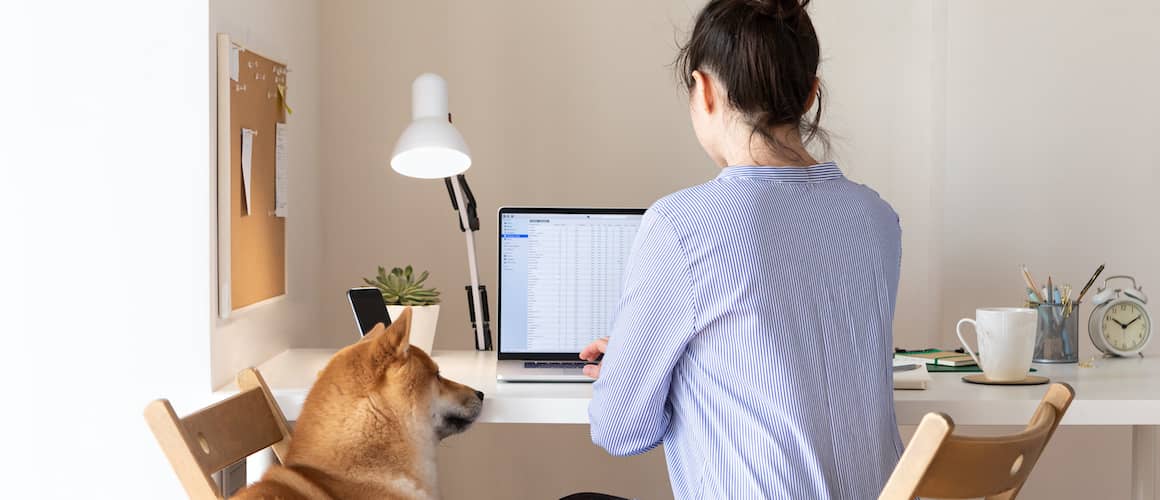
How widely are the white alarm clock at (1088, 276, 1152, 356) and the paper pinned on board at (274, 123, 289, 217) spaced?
5.15 ft

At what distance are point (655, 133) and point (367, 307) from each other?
84 cm

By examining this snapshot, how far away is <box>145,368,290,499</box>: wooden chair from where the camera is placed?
1175mm

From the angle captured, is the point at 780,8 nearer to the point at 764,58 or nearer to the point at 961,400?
the point at 764,58

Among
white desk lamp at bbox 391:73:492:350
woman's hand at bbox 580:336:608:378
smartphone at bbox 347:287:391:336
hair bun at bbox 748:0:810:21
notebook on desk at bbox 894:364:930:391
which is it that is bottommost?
notebook on desk at bbox 894:364:930:391

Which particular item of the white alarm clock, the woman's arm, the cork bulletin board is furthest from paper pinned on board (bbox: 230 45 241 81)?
the white alarm clock

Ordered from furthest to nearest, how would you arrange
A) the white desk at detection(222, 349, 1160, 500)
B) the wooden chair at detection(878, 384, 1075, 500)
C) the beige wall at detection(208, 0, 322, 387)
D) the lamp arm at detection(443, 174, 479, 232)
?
the lamp arm at detection(443, 174, 479, 232)
the beige wall at detection(208, 0, 322, 387)
the white desk at detection(222, 349, 1160, 500)
the wooden chair at detection(878, 384, 1075, 500)

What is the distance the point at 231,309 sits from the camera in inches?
63.4

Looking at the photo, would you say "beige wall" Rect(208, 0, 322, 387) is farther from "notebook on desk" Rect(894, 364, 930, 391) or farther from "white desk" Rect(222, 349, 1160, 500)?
"notebook on desk" Rect(894, 364, 930, 391)

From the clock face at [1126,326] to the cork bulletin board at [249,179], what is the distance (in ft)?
5.19

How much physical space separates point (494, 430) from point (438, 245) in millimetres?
455

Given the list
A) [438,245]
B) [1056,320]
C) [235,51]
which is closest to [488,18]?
[438,245]

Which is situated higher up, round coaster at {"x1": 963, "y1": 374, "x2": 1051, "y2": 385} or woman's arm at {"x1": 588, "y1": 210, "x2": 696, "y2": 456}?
woman's arm at {"x1": 588, "y1": 210, "x2": 696, "y2": 456}

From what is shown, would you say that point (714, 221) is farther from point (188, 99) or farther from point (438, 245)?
point (438, 245)

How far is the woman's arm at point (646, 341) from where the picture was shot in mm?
1074
